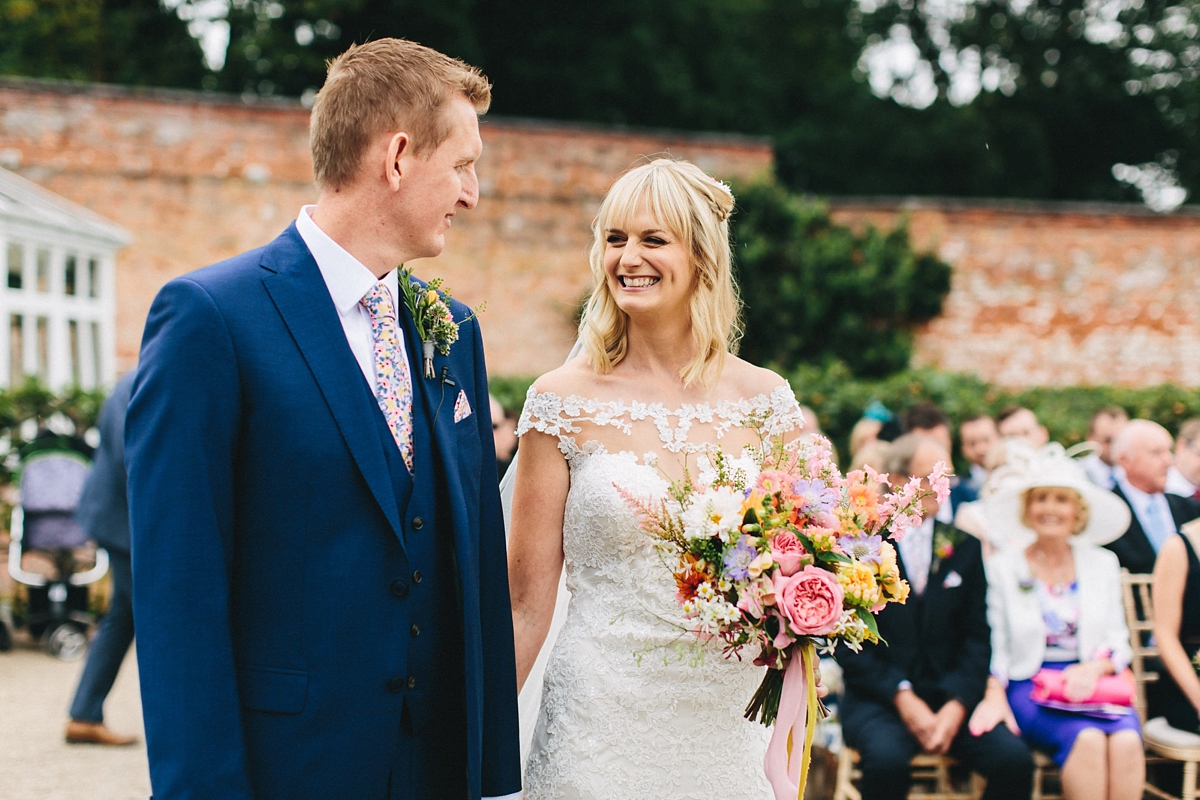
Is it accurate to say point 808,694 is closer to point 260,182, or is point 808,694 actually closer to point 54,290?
point 54,290

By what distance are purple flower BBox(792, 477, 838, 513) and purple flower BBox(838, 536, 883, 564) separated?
9 cm

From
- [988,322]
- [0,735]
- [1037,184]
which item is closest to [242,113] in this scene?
[0,735]

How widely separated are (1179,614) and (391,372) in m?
4.19

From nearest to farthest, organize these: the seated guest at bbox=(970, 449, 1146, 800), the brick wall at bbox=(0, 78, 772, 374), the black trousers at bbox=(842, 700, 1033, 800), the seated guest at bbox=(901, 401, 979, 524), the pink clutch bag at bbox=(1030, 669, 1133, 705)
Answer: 1. the black trousers at bbox=(842, 700, 1033, 800)
2. the seated guest at bbox=(970, 449, 1146, 800)
3. the pink clutch bag at bbox=(1030, 669, 1133, 705)
4. the seated guest at bbox=(901, 401, 979, 524)
5. the brick wall at bbox=(0, 78, 772, 374)

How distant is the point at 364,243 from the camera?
2.16 metres

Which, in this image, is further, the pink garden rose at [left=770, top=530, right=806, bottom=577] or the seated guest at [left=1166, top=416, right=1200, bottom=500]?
the seated guest at [left=1166, top=416, right=1200, bottom=500]

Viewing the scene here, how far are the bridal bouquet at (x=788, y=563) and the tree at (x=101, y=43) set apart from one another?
20.4 m

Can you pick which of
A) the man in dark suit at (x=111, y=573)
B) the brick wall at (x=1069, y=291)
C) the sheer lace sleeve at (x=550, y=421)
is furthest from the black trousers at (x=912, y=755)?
the brick wall at (x=1069, y=291)

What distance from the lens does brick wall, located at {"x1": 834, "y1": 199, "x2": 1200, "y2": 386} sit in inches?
580

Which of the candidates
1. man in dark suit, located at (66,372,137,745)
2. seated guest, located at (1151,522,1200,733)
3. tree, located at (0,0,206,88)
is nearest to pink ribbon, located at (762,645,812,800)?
seated guest, located at (1151,522,1200,733)

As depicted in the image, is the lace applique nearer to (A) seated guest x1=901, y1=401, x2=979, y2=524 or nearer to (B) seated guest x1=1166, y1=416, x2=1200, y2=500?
(A) seated guest x1=901, y1=401, x2=979, y2=524

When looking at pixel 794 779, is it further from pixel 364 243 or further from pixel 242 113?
pixel 242 113

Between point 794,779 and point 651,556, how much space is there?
72 centimetres

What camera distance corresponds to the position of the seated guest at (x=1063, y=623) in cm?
434
